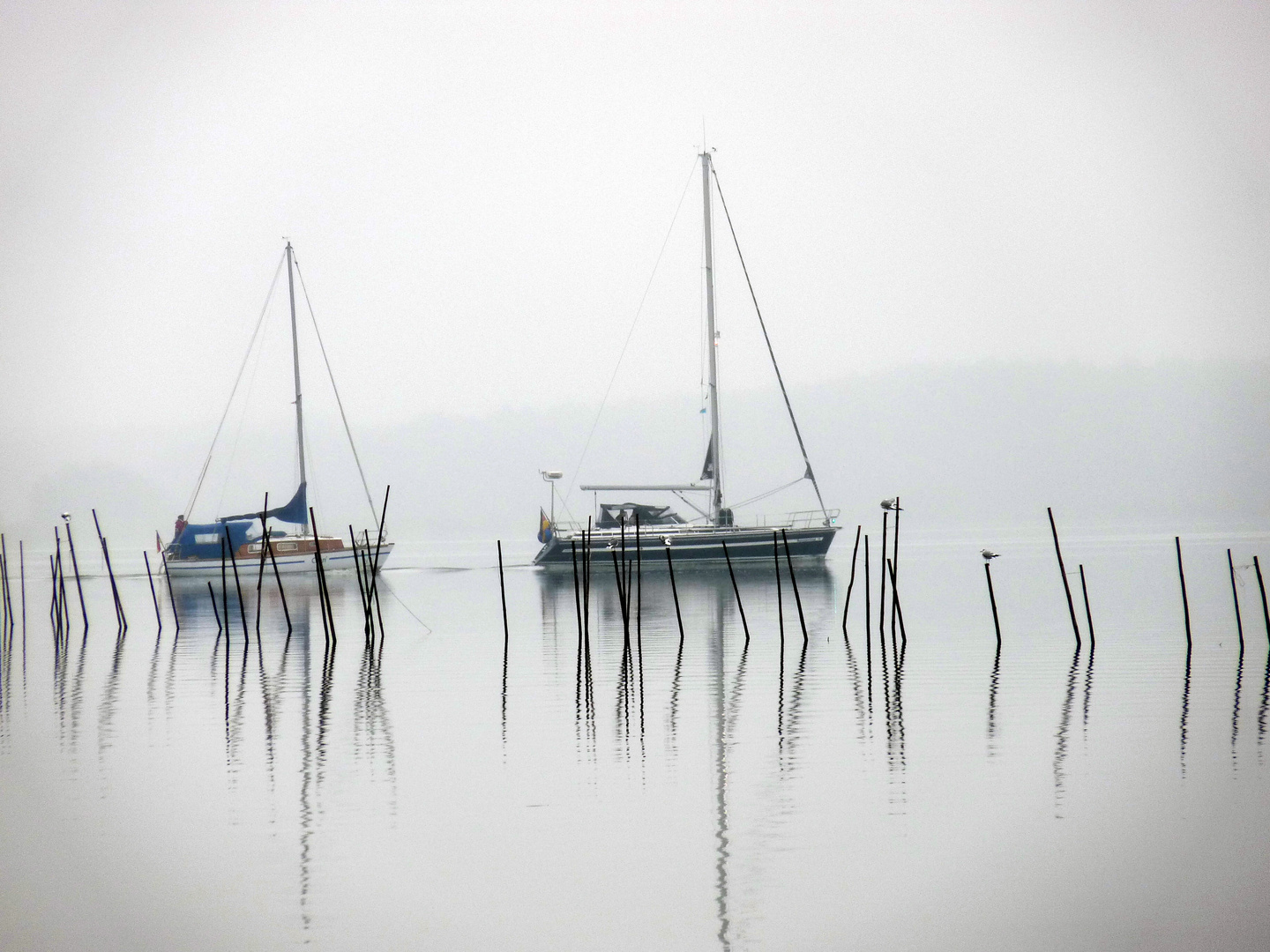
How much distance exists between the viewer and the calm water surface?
10.1m

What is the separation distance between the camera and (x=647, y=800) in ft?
44.4

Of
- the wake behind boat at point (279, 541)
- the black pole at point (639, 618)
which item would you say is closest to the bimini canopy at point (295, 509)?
the wake behind boat at point (279, 541)

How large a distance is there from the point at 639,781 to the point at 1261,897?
6.60 meters

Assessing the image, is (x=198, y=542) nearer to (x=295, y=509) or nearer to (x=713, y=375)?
(x=295, y=509)

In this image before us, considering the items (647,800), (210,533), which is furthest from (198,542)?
(647,800)

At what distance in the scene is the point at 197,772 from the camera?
613 inches

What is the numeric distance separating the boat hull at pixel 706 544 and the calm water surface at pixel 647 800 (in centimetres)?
2777

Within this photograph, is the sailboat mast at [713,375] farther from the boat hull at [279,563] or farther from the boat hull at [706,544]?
the boat hull at [279,563]

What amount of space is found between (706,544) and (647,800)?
1714 inches

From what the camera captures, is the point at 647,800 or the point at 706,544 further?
the point at 706,544

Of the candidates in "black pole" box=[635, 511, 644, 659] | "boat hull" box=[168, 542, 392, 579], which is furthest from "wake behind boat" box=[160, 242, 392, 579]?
"black pole" box=[635, 511, 644, 659]

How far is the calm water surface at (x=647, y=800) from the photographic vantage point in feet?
33.3

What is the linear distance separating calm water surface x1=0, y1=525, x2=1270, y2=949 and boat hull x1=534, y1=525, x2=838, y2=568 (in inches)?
1093

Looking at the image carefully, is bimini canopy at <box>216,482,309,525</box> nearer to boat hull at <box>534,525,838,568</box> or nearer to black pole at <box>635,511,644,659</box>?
boat hull at <box>534,525,838,568</box>
